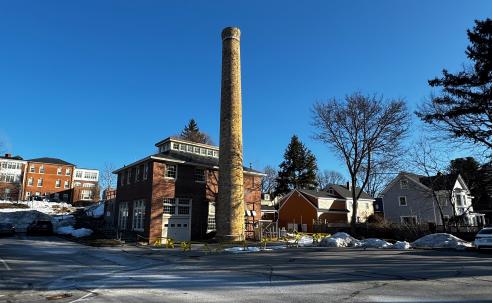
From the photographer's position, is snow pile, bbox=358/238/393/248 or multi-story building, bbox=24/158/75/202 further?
multi-story building, bbox=24/158/75/202

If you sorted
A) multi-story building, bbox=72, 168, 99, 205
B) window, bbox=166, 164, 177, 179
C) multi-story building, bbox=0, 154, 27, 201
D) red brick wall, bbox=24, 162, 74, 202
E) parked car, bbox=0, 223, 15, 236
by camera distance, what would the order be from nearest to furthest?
window, bbox=166, 164, 177, 179, parked car, bbox=0, 223, 15, 236, multi-story building, bbox=0, 154, 27, 201, multi-story building, bbox=72, 168, 99, 205, red brick wall, bbox=24, 162, 74, 202

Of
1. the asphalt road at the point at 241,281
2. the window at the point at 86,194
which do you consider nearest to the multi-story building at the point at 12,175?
the window at the point at 86,194

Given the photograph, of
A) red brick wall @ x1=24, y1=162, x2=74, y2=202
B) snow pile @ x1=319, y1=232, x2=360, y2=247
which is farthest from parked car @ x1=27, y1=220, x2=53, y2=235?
red brick wall @ x1=24, y1=162, x2=74, y2=202

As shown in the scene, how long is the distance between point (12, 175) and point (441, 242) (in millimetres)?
86962

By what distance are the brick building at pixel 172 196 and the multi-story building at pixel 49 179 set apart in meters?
54.9

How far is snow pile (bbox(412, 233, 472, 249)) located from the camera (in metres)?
24.7

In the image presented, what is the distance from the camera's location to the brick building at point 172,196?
1164 inches

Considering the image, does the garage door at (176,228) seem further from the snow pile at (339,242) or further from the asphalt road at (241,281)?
the asphalt road at (241,281)

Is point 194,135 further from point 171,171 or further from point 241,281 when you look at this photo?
point 241,281

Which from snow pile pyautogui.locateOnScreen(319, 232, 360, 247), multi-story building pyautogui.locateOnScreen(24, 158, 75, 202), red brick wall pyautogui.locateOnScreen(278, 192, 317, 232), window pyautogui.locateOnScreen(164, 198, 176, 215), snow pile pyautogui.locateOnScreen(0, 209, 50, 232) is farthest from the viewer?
multi-story building pyautogui.locateOnScreen(24, 158, 75, 202)

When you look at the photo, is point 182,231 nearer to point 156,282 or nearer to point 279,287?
point 156,282

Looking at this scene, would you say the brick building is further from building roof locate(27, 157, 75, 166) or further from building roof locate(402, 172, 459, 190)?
building roof locate(27, 157, 75, 166)

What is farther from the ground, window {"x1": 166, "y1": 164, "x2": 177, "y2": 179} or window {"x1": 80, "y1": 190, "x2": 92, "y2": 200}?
window {"x1": 80, "y1": 190, "x2": 92, "y2": 200}

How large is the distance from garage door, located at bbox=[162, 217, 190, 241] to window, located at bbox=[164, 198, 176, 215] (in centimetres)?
57
